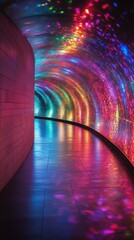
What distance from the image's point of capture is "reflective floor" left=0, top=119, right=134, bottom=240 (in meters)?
3.89

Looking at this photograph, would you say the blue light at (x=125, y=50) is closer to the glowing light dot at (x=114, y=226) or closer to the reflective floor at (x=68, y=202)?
the reflective floor at (x=68, y=202)

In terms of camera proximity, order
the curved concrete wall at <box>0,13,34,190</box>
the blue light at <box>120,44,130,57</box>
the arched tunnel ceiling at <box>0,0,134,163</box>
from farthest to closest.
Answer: the blue light at <box>120,44,130,57</box> → the curved concrete wall at <box>0,13,34,190</box> → the arched tunnel ceiling at <box>0,0,134,163</box>

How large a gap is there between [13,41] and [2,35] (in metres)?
1.16

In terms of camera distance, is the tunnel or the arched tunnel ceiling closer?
the tunnel

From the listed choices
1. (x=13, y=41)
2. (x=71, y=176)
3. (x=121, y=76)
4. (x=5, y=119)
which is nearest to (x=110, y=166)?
(x=71, y=176)

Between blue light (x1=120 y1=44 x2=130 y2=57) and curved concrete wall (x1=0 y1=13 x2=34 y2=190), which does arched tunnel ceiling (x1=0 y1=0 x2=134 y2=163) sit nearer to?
blue light (x1=120 y1=44 x2=130 y2=57)

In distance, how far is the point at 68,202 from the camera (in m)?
5.07

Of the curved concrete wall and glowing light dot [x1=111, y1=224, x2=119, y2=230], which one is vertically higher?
the curved concrete wall

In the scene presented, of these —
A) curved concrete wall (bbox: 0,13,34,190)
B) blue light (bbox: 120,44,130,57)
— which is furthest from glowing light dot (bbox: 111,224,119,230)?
blue light (bbox: 120,44,130,57)

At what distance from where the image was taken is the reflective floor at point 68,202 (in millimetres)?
3889

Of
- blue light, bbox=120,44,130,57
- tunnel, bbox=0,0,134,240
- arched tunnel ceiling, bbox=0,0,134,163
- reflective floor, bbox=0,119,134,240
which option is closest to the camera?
reflective floor, bbox=0,119,134,240

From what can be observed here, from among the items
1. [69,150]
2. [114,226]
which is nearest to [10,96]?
[114,226]

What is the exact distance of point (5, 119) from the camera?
5.74 m

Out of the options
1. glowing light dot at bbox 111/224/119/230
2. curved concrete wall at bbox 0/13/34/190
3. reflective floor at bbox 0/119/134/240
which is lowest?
glowing light dot at bbox 111/224/119/230
